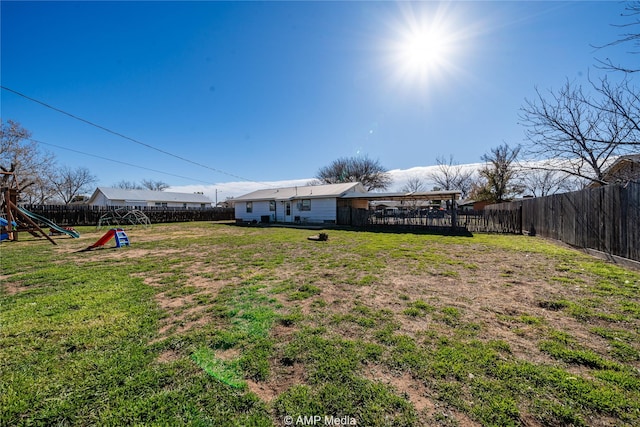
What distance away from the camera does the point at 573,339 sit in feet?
9.02

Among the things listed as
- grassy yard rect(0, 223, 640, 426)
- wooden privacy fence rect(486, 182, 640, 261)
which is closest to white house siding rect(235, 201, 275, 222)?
grassy yard rect(0, 223, 640, 426)

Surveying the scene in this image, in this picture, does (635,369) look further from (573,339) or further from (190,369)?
(190,369)

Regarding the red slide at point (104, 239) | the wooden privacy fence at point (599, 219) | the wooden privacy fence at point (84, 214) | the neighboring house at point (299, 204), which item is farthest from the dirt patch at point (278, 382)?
the wooden privacy fence at point (84, 214)

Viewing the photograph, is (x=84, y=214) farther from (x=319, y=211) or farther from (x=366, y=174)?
(x=366, y=174)

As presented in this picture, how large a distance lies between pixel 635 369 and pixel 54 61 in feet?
66.0

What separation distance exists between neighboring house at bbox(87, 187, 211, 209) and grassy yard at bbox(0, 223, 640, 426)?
38.1 m

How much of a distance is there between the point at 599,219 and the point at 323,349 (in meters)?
8.59

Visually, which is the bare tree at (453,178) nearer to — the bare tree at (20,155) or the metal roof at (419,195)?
the metal roof at (419,195)

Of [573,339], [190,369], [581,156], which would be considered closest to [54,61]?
[190,369]

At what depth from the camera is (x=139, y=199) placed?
37.6 metres

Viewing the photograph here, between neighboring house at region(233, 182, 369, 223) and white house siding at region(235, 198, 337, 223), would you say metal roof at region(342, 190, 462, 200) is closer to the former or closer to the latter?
neighboring house at region(233, 182, 369, 223)

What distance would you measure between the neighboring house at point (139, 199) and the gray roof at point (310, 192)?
71.6 feet

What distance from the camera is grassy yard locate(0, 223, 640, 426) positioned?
1.82 m

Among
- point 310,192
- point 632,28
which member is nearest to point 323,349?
point 632,28
